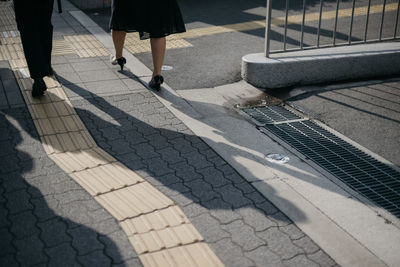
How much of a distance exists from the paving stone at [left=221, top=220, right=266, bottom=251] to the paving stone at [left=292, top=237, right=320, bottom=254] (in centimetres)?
22

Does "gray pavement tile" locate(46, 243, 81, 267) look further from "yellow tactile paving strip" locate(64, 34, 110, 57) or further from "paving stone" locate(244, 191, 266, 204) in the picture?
"yellow tactile paving strip" locate(64, 34, 110, 57)

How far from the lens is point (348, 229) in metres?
2.98

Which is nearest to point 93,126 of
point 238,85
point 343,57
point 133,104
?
point 133,104

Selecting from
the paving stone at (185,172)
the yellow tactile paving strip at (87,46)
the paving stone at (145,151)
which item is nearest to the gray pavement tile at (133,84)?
the yellow tactile paving strip at (87,46)

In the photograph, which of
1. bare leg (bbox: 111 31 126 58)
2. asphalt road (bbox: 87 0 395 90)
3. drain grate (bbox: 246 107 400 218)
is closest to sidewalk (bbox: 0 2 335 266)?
bare leg (bbox: 111 31 126 58)

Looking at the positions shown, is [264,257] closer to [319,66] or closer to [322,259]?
[322,259]

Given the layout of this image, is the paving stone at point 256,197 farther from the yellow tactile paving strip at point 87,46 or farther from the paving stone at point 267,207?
the yellow tactile paving strip at point 87,46

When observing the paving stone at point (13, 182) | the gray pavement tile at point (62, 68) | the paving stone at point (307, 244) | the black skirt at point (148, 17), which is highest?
the black skirt at point (148, 17)

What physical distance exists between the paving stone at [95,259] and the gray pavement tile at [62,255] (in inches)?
1.8

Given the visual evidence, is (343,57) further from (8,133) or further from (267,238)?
(8,133)

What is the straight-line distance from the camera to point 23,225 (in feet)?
9.68

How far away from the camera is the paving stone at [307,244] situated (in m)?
2.79

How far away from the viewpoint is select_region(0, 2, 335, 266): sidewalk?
2.74m

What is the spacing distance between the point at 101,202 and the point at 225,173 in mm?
1000
